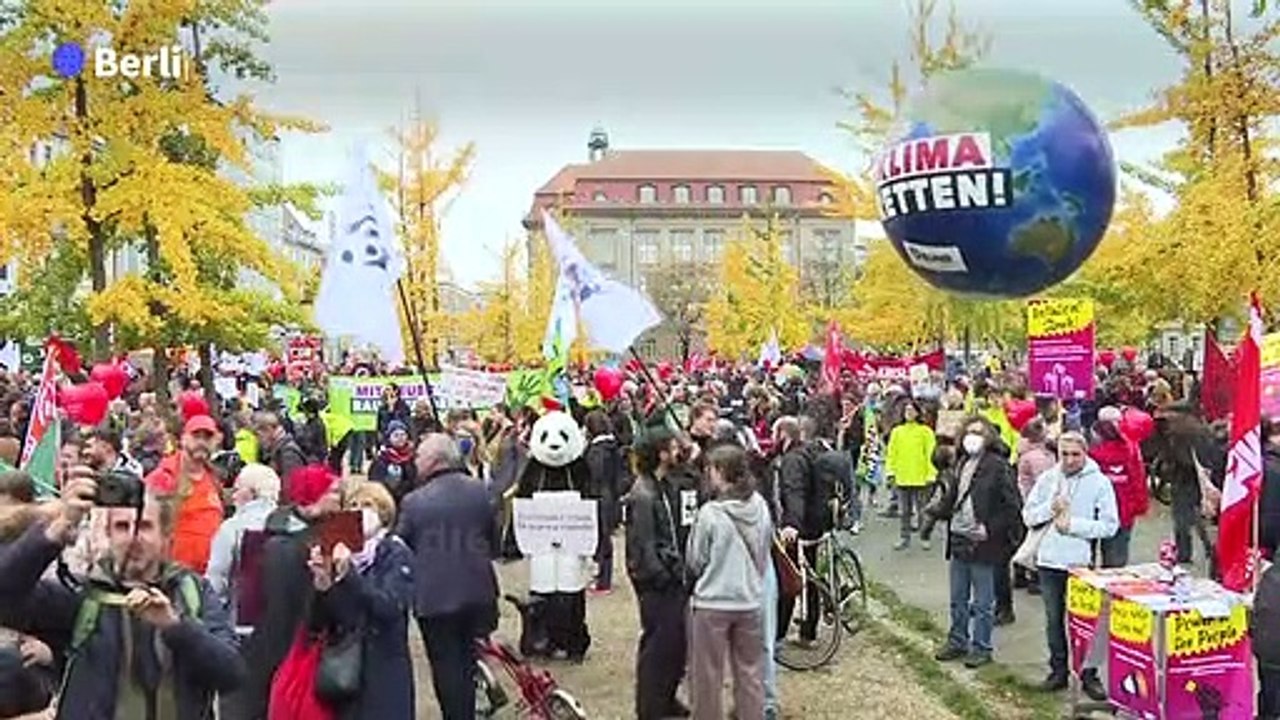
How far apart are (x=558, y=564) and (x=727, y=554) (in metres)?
2.78

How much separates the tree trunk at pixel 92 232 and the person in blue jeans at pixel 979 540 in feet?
35.5

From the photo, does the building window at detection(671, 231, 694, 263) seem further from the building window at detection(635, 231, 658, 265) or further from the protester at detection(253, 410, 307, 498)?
the protester at detection(253, 410, 307, 498)

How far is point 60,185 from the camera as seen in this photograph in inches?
662

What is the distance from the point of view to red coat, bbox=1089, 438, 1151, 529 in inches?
461

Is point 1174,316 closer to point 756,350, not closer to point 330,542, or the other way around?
point 330,542

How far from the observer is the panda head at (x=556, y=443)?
1074 centimetres

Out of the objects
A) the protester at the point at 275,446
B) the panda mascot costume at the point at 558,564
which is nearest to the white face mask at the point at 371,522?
the panda mascot costume at the point at 558,564

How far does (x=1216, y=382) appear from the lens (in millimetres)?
13766

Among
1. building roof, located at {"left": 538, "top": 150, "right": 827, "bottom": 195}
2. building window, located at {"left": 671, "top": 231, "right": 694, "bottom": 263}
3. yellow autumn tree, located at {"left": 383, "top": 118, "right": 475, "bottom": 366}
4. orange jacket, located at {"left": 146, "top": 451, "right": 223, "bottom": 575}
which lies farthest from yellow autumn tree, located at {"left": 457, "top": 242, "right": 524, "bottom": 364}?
building roof, located at {"left": 538, "top": 150, "right": 827, "bottom": 195}

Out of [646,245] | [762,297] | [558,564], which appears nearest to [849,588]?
[558,564]

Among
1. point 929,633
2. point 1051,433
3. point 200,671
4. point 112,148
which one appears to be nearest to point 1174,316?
point 1051,433

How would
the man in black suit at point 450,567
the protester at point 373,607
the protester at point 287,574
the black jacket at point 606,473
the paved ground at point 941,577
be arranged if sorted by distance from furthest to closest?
the black jacket at point 606,473 → the paved ground at point 941,577 → the man in black suit at point 450,567 → the protester at point 287,574 → the protester at point 373,607

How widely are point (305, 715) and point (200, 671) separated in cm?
120

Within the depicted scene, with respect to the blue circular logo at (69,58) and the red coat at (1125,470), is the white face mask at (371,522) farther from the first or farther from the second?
the blue circular logo at (69,58)
